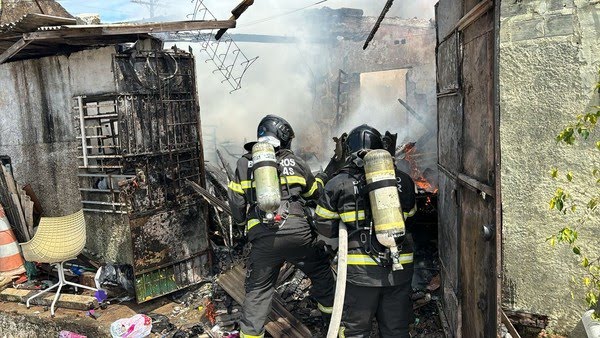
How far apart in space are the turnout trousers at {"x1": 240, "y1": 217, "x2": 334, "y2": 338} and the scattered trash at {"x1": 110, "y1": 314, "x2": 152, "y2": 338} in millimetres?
1402

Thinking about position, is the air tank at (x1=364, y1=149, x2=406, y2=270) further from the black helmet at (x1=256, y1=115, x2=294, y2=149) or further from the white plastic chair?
the white plastic chair

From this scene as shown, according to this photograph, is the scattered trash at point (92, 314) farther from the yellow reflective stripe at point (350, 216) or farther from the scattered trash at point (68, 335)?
the yellow reflective stripe at point (350, 216)

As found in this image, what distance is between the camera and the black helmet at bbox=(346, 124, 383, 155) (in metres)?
3.96

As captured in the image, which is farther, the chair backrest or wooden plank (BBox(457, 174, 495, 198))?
the chair backrest

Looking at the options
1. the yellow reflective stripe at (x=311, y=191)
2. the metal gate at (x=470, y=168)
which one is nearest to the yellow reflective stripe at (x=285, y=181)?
the yellow reflective stripe at (x=311, y=191)

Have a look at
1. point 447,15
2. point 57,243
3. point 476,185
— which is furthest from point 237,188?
point 57,243

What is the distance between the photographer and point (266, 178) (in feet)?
13.9

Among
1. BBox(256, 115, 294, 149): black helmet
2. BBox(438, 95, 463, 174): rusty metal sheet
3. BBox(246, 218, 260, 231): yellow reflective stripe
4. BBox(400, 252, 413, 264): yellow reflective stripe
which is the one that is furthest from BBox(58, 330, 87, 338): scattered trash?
BBox(438, 95, 463, 174): rusty metal sheet

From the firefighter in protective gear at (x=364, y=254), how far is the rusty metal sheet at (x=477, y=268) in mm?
504

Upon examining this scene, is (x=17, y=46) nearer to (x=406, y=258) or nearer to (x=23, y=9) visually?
(x=23, y=9)

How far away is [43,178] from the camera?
748 centimetres

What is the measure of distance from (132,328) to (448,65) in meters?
4.62

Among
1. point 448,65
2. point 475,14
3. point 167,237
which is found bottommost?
point 167,237

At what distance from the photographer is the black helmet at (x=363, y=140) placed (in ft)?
13.0
